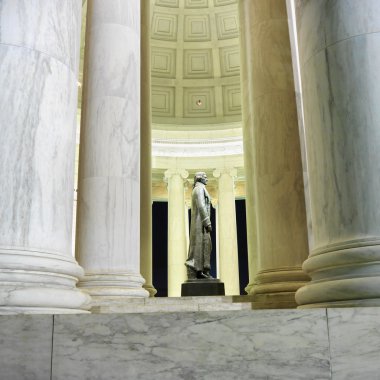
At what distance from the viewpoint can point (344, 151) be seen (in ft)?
143

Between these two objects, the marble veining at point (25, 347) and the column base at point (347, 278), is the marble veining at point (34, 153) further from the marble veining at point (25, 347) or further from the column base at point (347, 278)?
the column base at point (347, 278)

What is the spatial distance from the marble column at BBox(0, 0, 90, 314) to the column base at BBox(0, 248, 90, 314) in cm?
7

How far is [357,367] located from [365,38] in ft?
90.6

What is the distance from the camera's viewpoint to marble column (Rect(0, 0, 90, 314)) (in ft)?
133

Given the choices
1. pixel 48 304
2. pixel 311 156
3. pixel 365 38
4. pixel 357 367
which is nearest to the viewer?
pixel 357 367

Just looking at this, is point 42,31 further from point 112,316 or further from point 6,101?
point 112,316

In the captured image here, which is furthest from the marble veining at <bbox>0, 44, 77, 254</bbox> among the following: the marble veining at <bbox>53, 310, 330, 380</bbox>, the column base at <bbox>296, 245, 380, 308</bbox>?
the column base at <bbox>296, 245, 380, 308</bbox>

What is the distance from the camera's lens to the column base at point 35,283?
39250 millimetres

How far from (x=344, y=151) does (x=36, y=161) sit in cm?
2651

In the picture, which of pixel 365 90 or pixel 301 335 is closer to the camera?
pixel 301 335

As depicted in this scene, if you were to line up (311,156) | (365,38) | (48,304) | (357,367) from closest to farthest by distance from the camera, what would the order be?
(357,367), (48,304), (365,38), (311,156)

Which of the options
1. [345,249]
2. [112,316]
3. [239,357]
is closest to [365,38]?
[345,249]

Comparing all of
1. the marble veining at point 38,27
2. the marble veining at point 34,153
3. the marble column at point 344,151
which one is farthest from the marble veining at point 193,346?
the marble veining at point 38,27

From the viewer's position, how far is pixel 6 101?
1700 inches
